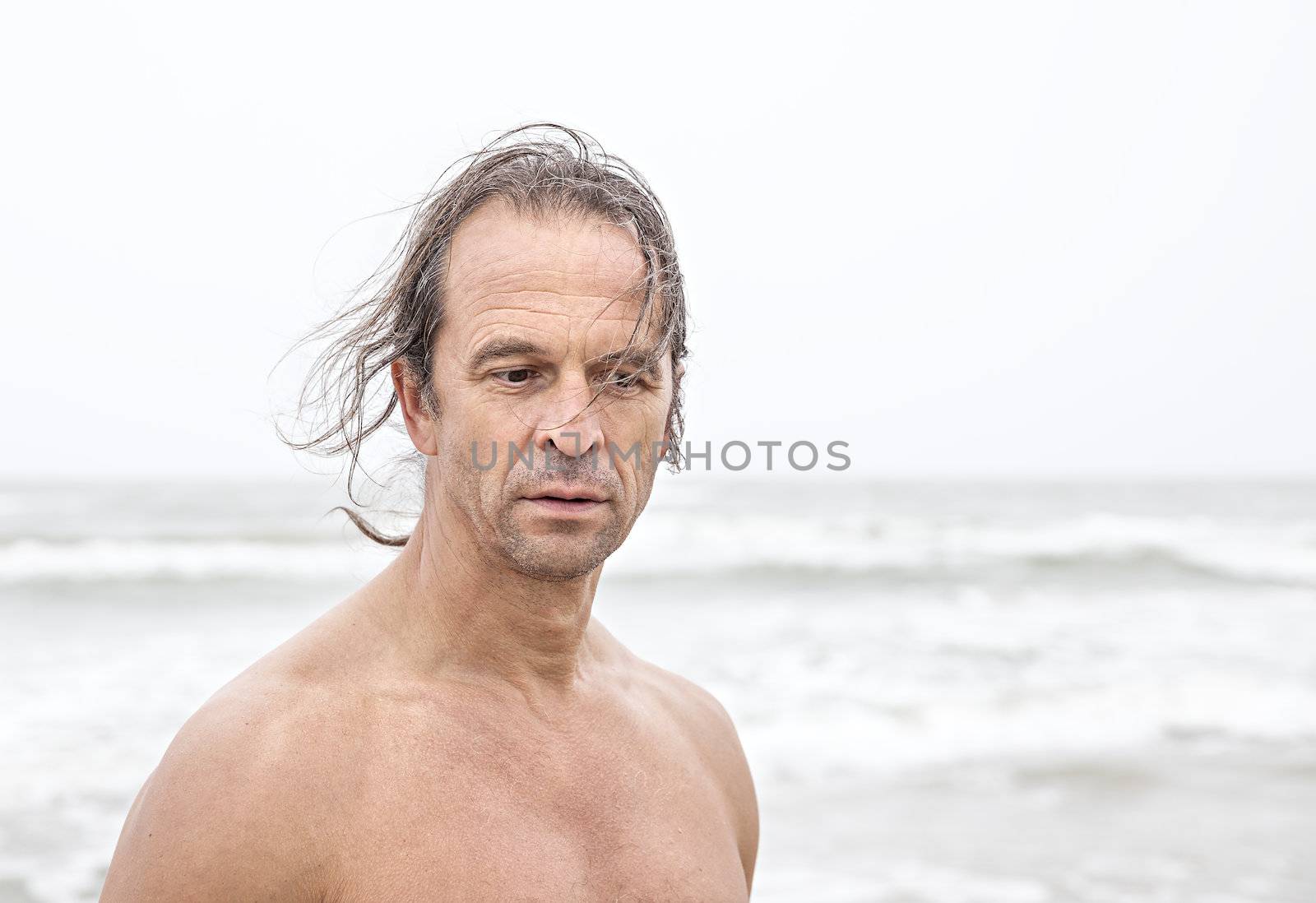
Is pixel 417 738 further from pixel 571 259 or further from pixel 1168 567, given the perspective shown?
pixel 1168 567

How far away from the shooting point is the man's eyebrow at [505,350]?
1.72m

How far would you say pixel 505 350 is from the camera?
173 centimetres

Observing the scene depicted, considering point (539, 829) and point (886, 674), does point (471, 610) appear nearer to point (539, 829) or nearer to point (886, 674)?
point (539, 829)

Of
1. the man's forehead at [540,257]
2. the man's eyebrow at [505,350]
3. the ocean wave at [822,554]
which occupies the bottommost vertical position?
the ocean wave at [822,554]

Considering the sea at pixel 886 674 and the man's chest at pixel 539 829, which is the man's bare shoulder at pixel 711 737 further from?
the sea at pixel 886 674

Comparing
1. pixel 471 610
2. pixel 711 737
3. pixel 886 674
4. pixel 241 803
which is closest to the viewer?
pixel 241 803

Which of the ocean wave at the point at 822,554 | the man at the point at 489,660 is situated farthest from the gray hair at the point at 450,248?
the ocean wave at the point at 822,554

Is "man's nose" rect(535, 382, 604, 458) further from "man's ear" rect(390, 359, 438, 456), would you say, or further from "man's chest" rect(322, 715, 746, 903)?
"man's chest" rect(322, 715, 746, 903)

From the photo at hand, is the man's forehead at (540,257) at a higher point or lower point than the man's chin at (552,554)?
higher

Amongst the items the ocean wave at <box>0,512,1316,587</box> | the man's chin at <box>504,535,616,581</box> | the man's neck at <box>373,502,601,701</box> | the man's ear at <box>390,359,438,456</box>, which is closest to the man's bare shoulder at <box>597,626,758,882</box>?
the man's neck at <box>373,502,601,701</box>

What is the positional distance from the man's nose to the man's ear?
0.83 ft

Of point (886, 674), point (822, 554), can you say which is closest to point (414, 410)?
point (886, 674)

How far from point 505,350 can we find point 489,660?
1.64ft

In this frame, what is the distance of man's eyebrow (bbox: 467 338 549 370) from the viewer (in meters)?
1.72
